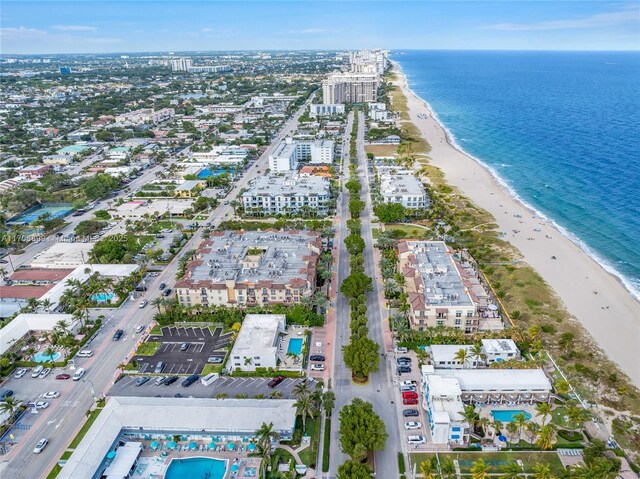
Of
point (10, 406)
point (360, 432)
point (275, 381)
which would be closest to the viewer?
point (360, 432)

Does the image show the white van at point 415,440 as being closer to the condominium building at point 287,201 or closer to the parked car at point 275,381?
the parked car at point 275,381

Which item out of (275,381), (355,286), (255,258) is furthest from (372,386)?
(255,258)

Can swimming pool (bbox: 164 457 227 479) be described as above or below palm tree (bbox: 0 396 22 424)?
below

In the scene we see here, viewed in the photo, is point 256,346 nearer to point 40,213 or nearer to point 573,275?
point 573,275

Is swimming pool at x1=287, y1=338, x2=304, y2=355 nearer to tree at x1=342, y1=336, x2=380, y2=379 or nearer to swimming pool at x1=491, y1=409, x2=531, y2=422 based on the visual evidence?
tree at x1=342, y1=336, x2=380, y2=379

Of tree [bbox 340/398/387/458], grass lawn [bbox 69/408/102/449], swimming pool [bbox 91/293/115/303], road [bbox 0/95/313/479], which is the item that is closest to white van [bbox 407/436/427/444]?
tree [bbox 340/398/387/458]
